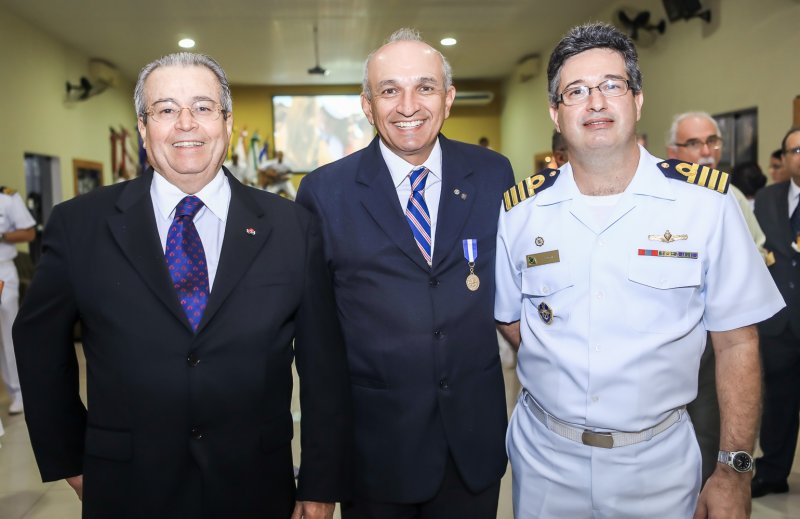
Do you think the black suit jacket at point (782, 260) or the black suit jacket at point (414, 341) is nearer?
the black suit jacket at point (414, 341)

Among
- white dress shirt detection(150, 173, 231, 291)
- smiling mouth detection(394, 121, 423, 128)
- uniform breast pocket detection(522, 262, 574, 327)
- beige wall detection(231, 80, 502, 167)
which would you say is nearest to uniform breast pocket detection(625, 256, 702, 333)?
uniform breast pocket detection(522, 262, 574, 327)

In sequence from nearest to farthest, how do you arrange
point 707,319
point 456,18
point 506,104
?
point 707,319
point 456,18
point 506,104

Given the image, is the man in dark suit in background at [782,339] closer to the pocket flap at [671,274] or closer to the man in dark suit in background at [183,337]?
the pocket flap at [671,274]

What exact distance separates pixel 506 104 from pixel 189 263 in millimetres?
13270

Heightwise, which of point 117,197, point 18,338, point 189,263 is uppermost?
point 117,197

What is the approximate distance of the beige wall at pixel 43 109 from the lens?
8047mm

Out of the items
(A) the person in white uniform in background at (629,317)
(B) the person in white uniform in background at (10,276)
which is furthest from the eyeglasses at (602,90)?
(B) the person in white uniform in background at (10,276)

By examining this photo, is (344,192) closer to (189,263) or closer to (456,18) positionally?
(189,263)

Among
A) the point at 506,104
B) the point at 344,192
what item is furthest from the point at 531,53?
the point at 344,192

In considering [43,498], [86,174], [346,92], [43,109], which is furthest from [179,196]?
[346,92]

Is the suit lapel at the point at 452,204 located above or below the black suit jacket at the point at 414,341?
above

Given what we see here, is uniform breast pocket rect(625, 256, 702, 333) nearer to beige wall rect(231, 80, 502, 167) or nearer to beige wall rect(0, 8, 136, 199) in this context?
beige wall rect(0, 8, 136, 199)

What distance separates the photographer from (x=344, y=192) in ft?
6.17

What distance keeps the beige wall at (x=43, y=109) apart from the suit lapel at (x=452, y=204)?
7.52 m
